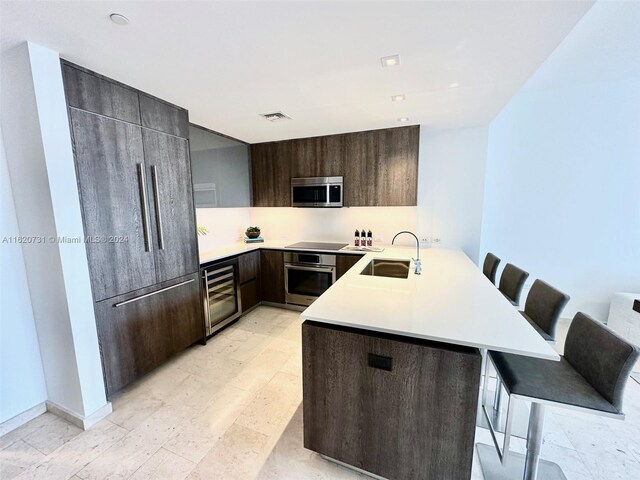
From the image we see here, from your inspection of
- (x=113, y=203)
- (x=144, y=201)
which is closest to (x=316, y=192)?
(x=144, y=201)

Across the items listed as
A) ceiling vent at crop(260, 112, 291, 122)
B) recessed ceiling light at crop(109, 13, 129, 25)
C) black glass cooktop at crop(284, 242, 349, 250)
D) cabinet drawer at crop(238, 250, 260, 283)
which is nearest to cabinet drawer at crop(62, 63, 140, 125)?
recessed ceiling light at crop(109, 13, 129, 25)

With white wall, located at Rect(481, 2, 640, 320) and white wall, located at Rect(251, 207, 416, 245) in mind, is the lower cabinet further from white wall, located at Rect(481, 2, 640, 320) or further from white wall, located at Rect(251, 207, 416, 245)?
white wall, located at Rect(481, 2, 640, 320)

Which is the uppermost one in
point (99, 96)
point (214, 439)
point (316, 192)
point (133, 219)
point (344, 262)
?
point (99, 96)

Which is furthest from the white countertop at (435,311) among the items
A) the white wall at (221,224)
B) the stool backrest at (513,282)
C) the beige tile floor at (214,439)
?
the white wall at (221,224)

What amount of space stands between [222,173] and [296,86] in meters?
1.83

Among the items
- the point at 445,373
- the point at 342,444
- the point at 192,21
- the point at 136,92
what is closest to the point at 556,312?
the point at 445,373

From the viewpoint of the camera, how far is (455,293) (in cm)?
185

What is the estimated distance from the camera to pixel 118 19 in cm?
132

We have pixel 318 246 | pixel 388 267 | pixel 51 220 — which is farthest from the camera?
pixel 318 246

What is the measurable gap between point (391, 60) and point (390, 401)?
203cm

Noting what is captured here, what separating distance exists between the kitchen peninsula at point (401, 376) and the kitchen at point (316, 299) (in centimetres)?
1

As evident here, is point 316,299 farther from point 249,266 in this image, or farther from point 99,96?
point 99,96

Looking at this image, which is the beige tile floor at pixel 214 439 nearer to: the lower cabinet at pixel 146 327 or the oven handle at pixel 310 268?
the lower cabinet at pixel 146 327

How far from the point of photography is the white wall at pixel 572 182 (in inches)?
117
